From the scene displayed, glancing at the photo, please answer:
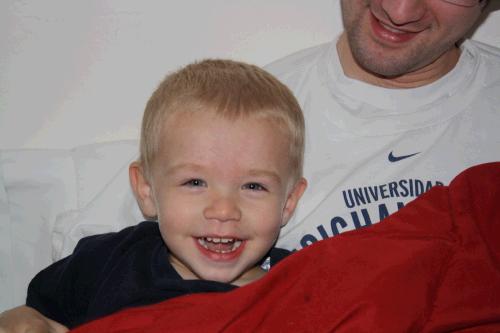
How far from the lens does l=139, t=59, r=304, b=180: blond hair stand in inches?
52.0

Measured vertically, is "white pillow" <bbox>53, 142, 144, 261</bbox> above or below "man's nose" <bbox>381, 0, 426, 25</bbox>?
below

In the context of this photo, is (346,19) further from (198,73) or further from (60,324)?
(60,324)

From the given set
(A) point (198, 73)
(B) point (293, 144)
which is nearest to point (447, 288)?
(B) point (293, 144)

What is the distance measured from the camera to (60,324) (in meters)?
1.41

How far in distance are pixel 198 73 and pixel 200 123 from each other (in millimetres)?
155

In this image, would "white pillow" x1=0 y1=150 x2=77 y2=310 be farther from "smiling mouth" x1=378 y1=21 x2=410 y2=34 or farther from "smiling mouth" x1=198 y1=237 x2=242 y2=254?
"smiling mouth" x1=378 y1=21 x2=410 y2=34

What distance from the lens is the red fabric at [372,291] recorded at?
1.13 m

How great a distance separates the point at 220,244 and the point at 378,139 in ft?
1.61

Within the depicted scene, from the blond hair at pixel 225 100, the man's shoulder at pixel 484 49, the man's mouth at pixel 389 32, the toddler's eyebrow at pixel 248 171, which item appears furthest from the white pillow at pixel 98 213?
the man's shoulder at pixel 484 49

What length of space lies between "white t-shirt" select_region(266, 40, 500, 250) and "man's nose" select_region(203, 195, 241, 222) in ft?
0.94

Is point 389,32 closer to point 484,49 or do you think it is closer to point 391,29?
point 391,29

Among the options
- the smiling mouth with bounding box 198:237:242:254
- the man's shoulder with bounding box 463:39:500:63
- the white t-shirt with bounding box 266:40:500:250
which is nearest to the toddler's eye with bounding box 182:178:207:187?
the smiling mouth with bounding box 198:237:242:254

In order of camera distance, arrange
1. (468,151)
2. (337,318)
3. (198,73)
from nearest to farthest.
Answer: (337,318), (198,73), (468,151)

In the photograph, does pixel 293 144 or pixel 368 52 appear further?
pixel 368 52
